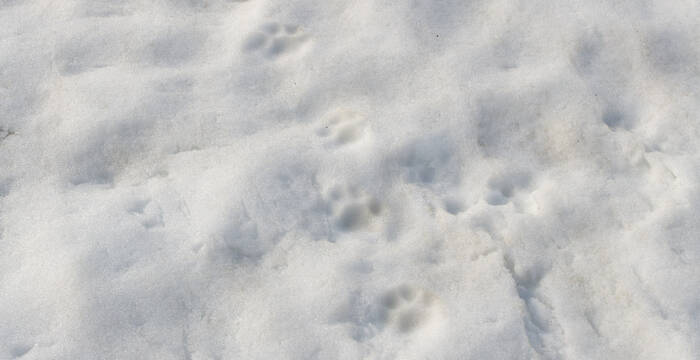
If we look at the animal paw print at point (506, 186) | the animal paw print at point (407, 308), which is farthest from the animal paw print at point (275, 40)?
the animal paw print at point (407, 308)

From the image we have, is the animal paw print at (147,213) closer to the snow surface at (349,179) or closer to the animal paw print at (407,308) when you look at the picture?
the snow surface at (349,179)

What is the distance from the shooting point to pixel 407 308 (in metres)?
1.71

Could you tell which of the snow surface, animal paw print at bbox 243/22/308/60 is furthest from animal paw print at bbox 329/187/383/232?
animal paw print at bbox 243/22/308/60

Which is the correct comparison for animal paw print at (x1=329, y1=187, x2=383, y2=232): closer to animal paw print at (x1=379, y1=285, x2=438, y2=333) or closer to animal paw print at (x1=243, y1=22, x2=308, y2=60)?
animal paw print at (x1=379, y1=285, x2=438, y2=333)

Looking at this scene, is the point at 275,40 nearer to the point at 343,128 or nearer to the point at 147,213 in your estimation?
the point at 343,128

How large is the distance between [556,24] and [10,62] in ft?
5.35

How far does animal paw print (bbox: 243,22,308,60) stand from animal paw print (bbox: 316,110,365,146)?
30cm

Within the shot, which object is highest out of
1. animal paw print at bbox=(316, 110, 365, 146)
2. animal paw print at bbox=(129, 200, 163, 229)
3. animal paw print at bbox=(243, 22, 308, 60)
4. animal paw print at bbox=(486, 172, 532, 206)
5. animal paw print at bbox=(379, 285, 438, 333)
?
animal paw print at bbox=(243, 22, 308, 60)

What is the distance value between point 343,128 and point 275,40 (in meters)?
0.40

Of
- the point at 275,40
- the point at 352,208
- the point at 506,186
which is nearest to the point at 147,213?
the point at 352,208

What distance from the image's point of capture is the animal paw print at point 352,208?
186 cm

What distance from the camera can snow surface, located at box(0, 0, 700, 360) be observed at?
1661 mm

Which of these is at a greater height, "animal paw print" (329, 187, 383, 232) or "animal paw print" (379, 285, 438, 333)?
"animal paw print" (329, 187, 383, 232)

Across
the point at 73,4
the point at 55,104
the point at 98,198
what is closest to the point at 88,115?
the point at 55,104
